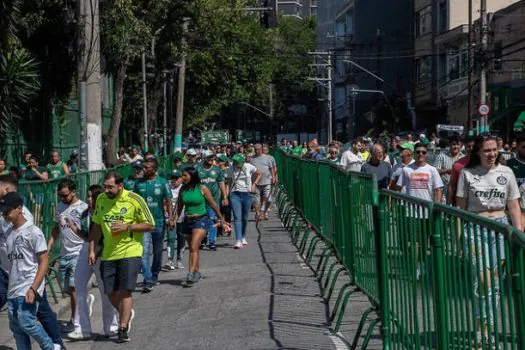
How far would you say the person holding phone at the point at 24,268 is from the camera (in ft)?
26.9

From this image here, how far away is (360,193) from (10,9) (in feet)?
40.7

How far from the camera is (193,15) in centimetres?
3250

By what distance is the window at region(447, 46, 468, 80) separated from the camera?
51453 mm

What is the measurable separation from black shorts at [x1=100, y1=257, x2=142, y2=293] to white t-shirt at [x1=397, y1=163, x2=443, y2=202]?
428cm

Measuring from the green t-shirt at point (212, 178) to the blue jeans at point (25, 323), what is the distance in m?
9.74

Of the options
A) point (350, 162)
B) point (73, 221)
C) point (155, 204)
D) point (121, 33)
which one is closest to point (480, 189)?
point (73, 221)

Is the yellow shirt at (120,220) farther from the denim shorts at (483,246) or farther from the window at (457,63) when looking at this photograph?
the window at (457,63)

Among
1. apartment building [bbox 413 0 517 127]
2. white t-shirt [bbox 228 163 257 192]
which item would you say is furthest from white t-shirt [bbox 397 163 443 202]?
apartment building [bbox 413 0 517 127]

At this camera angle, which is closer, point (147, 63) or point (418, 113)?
point (147, 63)

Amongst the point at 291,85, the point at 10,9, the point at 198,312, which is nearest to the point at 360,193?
the point at 198,312

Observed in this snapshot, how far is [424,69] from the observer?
60.2 m

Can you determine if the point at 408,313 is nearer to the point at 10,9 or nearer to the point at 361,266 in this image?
the point at 361,266

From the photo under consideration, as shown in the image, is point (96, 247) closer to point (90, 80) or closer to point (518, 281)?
point (90, 80)

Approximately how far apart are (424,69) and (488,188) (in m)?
52.5
